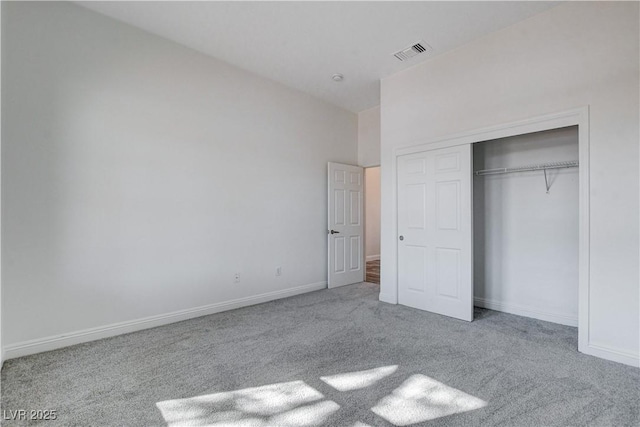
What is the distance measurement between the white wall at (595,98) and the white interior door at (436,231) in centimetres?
57

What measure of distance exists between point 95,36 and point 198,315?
3.13m

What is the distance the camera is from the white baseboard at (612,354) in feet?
Result: 7.88

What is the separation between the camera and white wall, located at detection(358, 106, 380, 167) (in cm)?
543

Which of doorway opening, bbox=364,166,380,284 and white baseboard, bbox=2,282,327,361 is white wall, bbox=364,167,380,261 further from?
white baseboard, bbox=2,282,327,361

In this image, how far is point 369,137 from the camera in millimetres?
5566

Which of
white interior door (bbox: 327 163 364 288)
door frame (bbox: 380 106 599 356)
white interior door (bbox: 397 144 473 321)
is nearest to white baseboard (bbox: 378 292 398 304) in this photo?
white interior door (bbox: 397 144 473 321)

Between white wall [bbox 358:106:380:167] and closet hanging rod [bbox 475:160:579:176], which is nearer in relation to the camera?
closet hanging rod [bbox 475:160:579:176]

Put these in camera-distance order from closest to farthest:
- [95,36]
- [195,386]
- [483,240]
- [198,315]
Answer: [195,386] < [95,36] < [198,315] < [483,240]

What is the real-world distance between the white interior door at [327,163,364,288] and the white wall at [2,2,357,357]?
0.78 meters

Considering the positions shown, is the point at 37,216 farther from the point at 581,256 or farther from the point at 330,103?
the point at 581,256

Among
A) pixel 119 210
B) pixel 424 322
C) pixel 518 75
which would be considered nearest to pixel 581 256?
pixel 424 322

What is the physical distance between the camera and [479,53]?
3.39 meters

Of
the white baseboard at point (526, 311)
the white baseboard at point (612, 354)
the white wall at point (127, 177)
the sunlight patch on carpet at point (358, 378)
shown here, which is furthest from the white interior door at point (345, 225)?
the white baseboard at point (612, 354)

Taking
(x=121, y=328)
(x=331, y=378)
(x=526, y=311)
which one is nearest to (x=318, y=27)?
(x=331, y=378)
